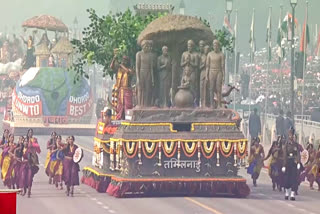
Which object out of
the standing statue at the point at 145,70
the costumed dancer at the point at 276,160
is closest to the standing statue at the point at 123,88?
the standing statue at the point at 145,70

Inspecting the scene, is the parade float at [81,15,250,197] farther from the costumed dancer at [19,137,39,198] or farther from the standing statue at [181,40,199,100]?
the costumed dancer at [19,137,39,198]

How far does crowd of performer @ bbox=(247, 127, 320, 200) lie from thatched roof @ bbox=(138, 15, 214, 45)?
3405 mm

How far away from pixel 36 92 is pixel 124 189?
47084 mm

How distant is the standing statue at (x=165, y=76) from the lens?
38.1 metres

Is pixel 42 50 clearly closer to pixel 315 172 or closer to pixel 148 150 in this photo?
pixel 315 172

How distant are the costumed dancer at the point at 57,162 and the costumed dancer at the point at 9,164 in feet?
4.42

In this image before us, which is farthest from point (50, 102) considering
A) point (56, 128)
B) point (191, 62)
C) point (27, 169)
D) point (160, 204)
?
point (160, 204)

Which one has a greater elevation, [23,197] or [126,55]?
[126,55]

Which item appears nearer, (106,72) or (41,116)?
(106,72)

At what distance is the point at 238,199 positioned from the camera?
120ft

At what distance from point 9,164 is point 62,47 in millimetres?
54101

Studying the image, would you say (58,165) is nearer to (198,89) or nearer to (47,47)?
(198,89)

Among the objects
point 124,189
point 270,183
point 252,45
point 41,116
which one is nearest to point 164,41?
point 124,189

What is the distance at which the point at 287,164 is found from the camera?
37.4 metres
